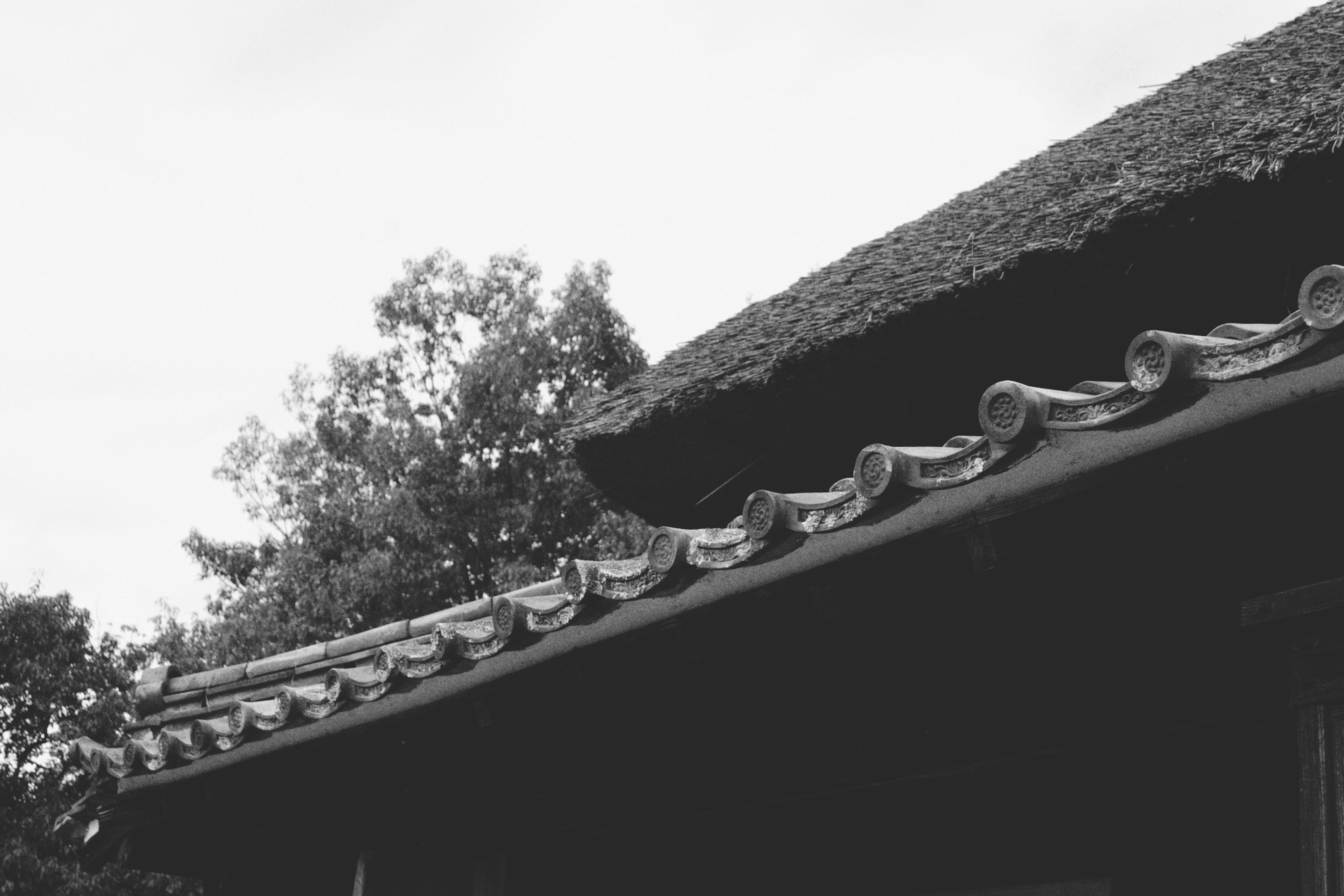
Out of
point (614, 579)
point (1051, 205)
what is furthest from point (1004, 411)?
point (1051, 205)

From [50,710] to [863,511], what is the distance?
17.4 metres

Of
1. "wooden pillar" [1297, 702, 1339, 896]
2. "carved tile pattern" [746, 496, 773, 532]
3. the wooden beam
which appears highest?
"carved tile pattern" [746, 496, 773, 532]

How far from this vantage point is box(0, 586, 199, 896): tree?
622 inches

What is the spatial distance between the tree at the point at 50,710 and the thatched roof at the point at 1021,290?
13.0 m

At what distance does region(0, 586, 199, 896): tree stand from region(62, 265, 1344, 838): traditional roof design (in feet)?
45.0

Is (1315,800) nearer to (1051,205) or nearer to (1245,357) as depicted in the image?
(1245,357)

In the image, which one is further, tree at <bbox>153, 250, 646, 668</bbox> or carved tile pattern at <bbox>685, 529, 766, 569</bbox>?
tree at <bbox>153, 250, 646, 668</bbox>

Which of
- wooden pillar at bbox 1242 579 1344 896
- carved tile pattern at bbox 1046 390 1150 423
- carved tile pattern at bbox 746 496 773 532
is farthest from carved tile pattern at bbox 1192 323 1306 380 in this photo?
carved tile pattern at bbox 746 496 773 532

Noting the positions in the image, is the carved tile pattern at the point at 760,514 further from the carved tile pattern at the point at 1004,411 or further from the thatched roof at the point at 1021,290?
the thatched roof at the point at 1021,290

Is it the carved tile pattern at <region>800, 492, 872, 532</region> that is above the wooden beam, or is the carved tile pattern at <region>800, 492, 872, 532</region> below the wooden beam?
above

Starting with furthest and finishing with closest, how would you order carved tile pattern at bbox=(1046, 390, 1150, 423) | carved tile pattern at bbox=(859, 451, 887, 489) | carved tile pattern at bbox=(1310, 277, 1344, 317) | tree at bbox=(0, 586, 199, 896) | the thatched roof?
tree at bbox=(0, 586, 199, 896) < the thatched roof < carved tile pattern at bbox=(859, 451, 887, 489) < carved tile pattern at bbox=(1046, 390, 1150, 423) < carved tile pattern at bbox=(1310, 277, 1344, 317)

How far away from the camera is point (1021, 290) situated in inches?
179

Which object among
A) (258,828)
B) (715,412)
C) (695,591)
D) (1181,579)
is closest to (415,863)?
(258,828)

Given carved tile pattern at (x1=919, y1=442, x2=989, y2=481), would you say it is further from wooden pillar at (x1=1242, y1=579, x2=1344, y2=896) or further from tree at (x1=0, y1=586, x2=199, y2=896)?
tree at (x1=0, y1=586, x2=199, y2=896)
